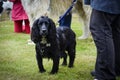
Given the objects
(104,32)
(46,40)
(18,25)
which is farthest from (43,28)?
(18,25)

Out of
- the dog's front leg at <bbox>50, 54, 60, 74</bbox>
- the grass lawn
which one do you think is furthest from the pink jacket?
the dog's front leg at <bbox>50, 54, 60, 74</bbox>

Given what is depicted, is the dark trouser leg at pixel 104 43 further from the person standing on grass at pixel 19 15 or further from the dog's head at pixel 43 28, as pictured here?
the person standing on grass at pixel 19 15

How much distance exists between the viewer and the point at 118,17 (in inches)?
154

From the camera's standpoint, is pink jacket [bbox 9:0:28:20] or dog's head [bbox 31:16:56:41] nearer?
dog's head [bbox 31:16:56:41]

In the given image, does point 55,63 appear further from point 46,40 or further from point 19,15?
point 19,15

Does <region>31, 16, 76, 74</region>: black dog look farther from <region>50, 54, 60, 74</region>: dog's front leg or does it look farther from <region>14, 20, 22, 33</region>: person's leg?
<region>14, 20, 22, 33</region>: person's leg

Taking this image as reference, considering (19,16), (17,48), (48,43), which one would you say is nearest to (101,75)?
(48,43)

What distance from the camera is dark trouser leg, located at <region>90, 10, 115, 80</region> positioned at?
3727 mm

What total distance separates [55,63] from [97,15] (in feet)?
3.88

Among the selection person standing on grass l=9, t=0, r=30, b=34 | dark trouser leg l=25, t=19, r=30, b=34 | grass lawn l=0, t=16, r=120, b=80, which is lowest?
grass lawn l=0, t=16, r=120, b=80

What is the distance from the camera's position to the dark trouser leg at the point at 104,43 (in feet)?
12.2

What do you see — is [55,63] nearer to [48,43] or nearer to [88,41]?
[48,43]

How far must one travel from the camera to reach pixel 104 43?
3721 mm

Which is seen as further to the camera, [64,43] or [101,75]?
[64,43]
